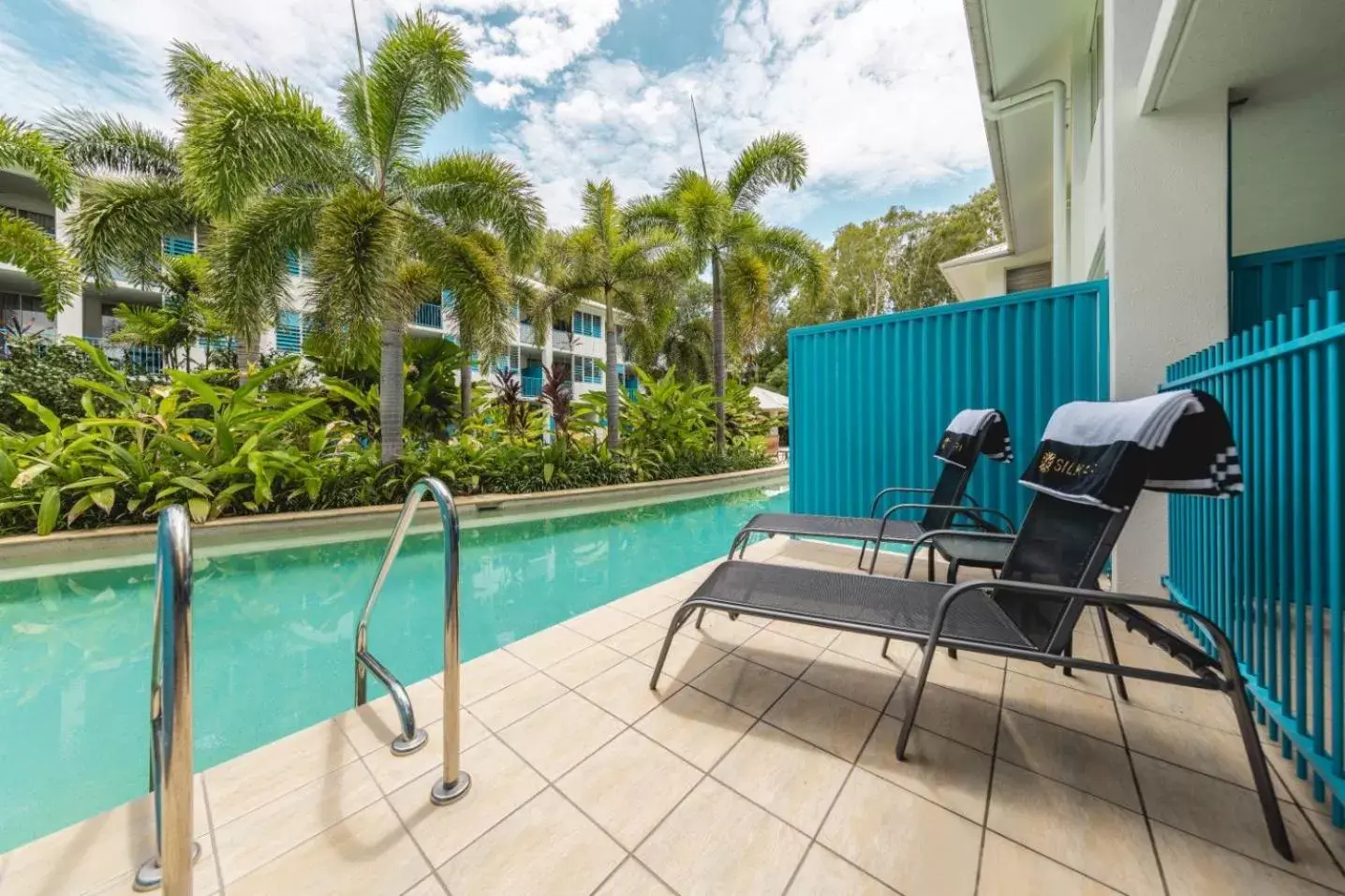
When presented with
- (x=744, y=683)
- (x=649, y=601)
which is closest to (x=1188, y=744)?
(x=744, y=683)

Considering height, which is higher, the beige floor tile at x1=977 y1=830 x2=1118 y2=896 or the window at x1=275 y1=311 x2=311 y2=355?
the window at x1=275 y1=311 x2=311 y2=355

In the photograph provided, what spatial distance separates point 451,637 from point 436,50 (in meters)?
9.13

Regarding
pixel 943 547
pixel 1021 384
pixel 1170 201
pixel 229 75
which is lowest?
pixel 943 547

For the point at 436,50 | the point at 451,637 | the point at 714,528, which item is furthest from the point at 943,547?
the point at 436,50

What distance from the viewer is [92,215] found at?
287 inches

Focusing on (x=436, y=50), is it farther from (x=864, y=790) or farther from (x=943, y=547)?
(x=864, y=790)

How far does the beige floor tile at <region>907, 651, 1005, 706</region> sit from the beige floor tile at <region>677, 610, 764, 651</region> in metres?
0.87

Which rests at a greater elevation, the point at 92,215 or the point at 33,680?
the point at 92,215

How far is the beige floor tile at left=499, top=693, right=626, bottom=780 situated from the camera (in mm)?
1794

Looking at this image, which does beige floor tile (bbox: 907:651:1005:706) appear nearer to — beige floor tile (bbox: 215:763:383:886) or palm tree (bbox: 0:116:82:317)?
beige floor tile (bbox: 215:763:383:886)

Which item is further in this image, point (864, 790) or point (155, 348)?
point (155, 348)

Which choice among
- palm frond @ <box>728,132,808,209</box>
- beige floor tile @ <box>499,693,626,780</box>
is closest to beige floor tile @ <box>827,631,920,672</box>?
beige floor tile @ <box>499,693,626,780</box>

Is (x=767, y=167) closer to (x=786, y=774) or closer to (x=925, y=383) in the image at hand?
(x=925, y=383)

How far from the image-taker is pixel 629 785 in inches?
65.8
